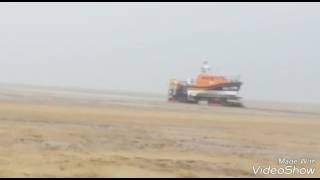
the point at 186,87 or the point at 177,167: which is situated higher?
the point at 186,87

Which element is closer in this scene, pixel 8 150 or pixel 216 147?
pixel 8 150

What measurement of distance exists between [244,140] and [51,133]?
7.13m

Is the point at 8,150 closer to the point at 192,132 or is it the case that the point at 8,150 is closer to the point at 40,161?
the point at 40,161

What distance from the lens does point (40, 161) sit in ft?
40.8

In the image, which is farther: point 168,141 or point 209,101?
point 209,101

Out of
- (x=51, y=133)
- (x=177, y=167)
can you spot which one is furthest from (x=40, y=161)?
(x=51, y=133)

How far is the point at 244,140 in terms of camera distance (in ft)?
70.0

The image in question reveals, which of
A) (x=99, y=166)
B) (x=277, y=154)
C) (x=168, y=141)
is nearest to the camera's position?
(x=99, y=166)

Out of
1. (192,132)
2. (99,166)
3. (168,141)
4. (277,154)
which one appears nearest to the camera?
(99,166)

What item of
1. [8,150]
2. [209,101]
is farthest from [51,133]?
[209,101]

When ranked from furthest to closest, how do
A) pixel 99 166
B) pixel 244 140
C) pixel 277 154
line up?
pixel 244 140, pixel 277 154, pixel 99 166

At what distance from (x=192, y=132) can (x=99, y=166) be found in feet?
39.3

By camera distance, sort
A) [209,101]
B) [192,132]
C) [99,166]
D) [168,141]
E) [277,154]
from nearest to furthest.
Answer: [99,166], [277,154], [168,141], [192,132], [209,101]

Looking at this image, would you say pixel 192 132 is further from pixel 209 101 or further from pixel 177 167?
pixel 209 101
